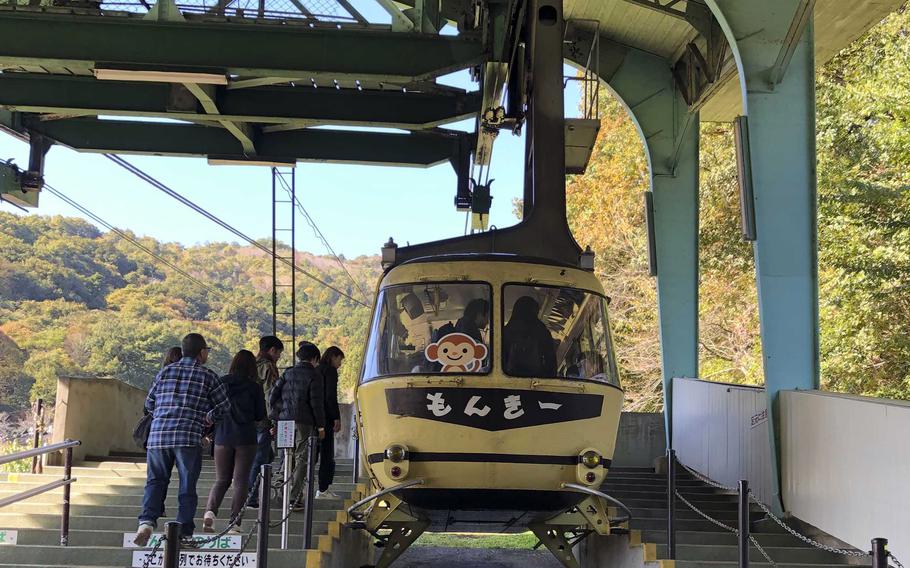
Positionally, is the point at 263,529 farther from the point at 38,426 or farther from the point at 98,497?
the point at 38,426

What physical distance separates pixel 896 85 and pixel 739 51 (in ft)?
32.9

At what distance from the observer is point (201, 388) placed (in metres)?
7.59

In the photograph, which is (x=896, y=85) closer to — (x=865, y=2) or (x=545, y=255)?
(x=865, y=2)

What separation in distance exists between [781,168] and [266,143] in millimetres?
9816

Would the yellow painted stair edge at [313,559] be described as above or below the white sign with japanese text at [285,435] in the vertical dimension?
below

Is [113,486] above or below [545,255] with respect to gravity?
below

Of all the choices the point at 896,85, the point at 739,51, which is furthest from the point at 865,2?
the point at 896,85

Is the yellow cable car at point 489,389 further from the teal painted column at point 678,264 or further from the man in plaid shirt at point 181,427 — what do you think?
the teal painted column at point 678,264

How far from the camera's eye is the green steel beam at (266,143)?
16422mm

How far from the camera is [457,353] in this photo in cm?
785

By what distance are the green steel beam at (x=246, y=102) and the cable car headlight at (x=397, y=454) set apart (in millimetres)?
7803

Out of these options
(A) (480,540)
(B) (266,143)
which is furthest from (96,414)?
(A) (480,540)

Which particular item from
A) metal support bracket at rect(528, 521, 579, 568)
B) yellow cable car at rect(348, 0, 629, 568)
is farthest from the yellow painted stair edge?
metal support bracket at rect(528, 521, 579, 568)

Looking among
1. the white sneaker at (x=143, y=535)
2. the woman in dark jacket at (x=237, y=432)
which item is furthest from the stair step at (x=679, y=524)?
the white sneaker at (x=143, y=535)
